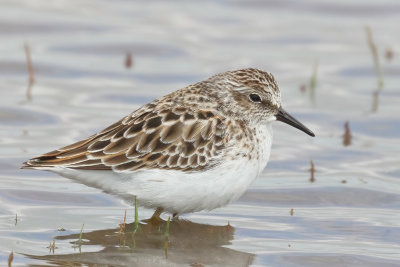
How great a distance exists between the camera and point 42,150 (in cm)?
1305

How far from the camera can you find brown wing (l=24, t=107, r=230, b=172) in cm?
992

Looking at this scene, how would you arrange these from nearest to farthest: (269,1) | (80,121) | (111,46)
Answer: (80,121) → (111,46) → (269,1)

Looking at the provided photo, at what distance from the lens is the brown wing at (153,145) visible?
9922 mm

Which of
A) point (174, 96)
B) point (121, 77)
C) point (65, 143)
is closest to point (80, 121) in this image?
point (65, 143)

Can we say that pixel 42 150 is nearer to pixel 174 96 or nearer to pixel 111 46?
pixel 174 96

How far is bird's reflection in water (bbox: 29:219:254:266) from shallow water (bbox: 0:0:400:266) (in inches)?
0.9

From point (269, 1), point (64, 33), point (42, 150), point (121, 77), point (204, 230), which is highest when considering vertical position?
point (269, 1)

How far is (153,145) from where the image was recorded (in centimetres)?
1016

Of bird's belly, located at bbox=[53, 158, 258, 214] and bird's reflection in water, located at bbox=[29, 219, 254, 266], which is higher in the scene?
bird's belly, located at bbox=[53, 158, 258, 214]

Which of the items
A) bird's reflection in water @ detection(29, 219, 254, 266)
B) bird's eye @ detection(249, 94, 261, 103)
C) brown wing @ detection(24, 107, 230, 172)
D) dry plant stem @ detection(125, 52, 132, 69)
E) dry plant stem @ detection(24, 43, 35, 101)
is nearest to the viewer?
bird's reflection in water @ detection(29, 219, 254, 266)

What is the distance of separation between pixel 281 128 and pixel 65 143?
11.5ft

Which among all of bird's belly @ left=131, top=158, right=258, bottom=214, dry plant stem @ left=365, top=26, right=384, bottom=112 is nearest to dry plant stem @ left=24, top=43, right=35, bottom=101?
dry plant stem @ left=365, top=26, right=384, bottom=112

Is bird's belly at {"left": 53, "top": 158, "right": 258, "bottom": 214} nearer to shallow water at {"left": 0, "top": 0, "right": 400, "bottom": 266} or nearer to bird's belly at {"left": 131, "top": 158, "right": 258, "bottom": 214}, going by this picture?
bird's belly at {"left": 131, "top": 158, "right": 258, "bottom": 214}

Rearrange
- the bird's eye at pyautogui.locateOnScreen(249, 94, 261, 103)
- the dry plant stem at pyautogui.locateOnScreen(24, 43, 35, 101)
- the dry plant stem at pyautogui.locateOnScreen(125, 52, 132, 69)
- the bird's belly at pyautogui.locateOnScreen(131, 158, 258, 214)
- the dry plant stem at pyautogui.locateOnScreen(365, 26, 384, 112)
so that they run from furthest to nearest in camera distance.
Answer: the dry plant stem at pyautogui.locateOnScreen(125, 52, 132, 69), the dry plant stem at pyautogui.locateOnScreen(365, 26, 384, 112), the dry plant stem at pyautogui.locateOnScreen(24, 43, 35, 101), the bird's eye at pyautogui.locateOnScreen(249, 94, 261, 103), the bird's belly at pyautogui.locateOnScreen(131, 158, 258, 214)
